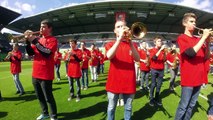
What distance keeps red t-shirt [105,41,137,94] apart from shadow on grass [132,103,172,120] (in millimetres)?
2427

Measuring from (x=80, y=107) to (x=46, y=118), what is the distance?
155cm

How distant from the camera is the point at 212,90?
1166cm

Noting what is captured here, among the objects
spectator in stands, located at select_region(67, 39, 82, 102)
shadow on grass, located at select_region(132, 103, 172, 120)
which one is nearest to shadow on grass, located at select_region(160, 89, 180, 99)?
shadow on grass, located at select_region(132, 103, 172, 120)

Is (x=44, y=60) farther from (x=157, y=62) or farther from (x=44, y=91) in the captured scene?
(x=157, y=62)

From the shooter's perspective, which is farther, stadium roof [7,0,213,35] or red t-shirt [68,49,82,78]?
stadium roof [7,0,213,35]

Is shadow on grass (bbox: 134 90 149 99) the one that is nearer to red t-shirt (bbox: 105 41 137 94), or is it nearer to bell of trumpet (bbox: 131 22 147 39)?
bell of trumpet (bbox: 131 22 147 39)

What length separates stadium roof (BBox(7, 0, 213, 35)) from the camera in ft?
160

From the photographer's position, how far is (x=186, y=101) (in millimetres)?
4914

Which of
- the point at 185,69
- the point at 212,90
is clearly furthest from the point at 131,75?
the point at 212,90

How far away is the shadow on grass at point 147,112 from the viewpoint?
6981mm

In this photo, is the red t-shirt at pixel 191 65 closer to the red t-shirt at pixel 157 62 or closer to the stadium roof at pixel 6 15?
the red t-shirt at pixel 157 62

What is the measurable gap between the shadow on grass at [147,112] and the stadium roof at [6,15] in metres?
47.3

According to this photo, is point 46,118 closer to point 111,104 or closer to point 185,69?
point 111,104

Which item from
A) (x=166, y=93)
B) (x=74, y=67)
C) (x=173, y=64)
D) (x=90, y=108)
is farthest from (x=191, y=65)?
(x=173, y=64)
